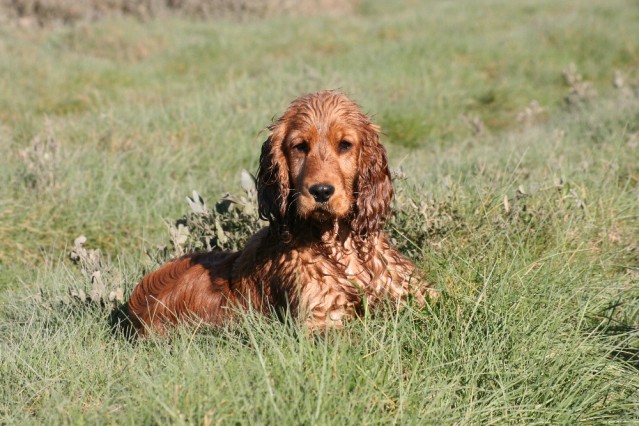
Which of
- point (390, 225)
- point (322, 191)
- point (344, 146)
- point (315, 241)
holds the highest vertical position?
point (344, 146)

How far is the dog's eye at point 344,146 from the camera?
3.73 meters

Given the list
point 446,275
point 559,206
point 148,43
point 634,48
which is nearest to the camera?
point 446,275

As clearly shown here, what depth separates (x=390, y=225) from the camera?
15.1 ft

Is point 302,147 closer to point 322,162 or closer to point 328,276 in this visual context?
point 322,162

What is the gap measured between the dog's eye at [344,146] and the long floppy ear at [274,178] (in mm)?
287

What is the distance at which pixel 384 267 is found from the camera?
12.5ft

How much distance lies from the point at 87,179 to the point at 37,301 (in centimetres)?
186

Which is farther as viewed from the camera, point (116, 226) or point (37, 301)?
point (116, 226)

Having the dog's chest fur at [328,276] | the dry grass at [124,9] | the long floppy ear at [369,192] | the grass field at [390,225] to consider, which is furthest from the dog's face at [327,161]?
the dry grass at [124,9]

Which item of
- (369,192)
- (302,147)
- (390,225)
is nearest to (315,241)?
(369,192)

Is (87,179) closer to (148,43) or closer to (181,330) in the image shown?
(181,330)

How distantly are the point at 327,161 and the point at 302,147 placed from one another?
0.62 feet

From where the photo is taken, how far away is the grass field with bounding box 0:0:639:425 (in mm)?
2982

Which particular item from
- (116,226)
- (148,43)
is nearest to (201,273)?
(116,226)
